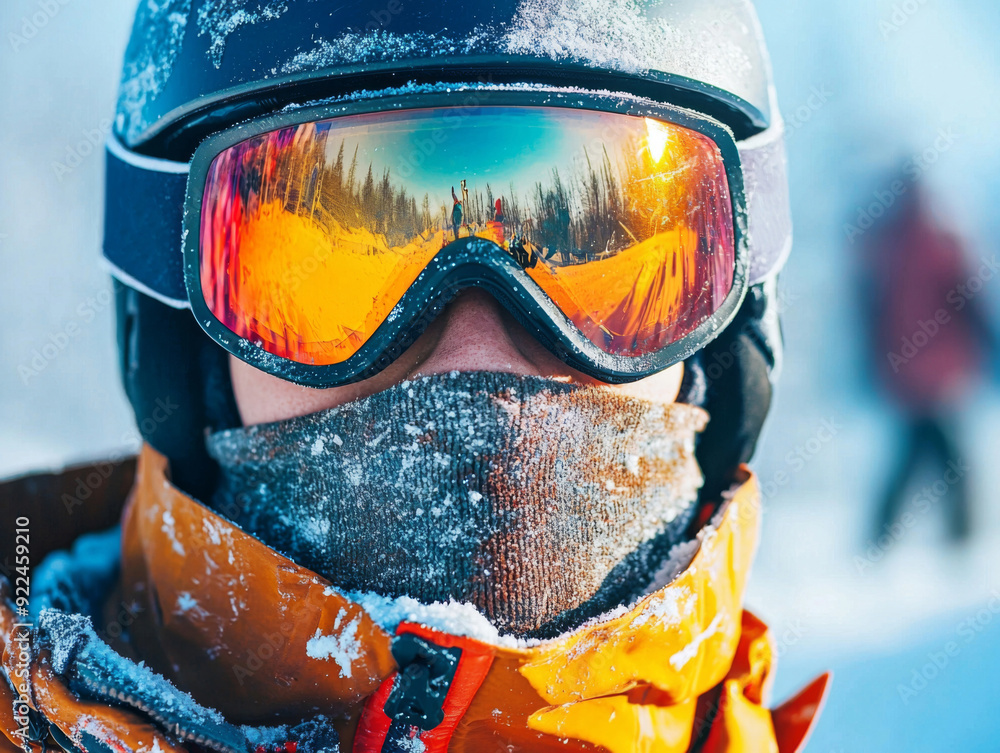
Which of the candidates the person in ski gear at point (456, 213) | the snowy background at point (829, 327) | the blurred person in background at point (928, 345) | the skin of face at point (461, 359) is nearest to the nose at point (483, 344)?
the skin of face at point (461, 359)

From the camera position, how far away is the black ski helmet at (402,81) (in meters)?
1.32

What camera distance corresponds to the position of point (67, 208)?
4660 mm

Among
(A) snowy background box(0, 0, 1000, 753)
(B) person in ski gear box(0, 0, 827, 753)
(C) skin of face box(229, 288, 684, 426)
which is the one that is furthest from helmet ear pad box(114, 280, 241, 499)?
(A) snowy background box(0, 0, 1000, 753)

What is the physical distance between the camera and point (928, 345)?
4586mm

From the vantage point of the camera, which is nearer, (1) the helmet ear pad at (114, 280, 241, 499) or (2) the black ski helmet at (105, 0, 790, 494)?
(2) the black ski helmet at (105, 0, 790, 494)

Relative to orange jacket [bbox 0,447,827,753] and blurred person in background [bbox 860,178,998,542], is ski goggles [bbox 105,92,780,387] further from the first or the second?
blurred person in background [bbox 860,178,998,542]

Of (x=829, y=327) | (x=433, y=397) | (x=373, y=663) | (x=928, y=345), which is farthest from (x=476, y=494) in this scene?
(x=829, y=327)

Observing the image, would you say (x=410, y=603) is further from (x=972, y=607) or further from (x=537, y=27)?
(x=972, y=607)

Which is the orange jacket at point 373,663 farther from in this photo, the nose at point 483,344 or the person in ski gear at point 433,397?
the nose at point 483,344

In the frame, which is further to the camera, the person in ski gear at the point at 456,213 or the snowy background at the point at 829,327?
the snowy background at the point at 829,327

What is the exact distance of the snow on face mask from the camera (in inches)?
50.6

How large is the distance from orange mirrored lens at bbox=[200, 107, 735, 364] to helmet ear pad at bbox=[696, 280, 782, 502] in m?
0.50

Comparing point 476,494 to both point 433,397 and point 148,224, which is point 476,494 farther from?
point 148,224

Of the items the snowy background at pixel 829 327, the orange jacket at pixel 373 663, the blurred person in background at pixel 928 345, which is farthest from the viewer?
the blurred person in background at pixel 928 345
